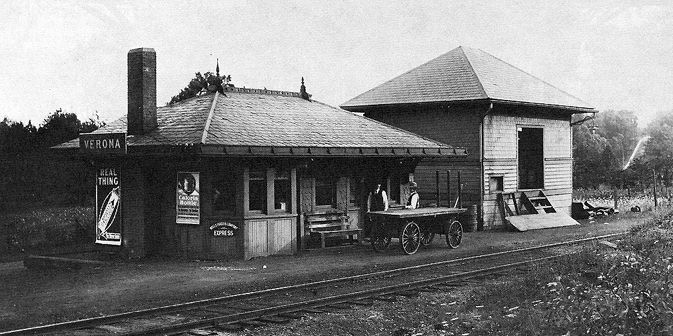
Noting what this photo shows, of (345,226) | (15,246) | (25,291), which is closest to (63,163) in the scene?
(15,246)

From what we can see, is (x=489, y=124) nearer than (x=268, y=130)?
No

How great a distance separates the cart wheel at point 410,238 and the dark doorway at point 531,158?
12337 millimetres

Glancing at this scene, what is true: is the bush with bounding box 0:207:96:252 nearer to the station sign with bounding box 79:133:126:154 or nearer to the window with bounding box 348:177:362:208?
the station sign with bounding box 79:133:126:154

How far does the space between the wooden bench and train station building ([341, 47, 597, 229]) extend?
7.72 meters

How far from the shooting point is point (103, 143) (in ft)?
58.9

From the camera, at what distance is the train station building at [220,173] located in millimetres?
18172

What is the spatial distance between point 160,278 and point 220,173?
3576 mm

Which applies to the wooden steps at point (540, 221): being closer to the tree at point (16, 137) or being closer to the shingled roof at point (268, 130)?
the shingled roof at point (268, 130)

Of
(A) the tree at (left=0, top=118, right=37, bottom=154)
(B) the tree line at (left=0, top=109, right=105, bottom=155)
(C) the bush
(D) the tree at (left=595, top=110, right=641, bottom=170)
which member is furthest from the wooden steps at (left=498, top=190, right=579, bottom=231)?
(D) the tree at (left=595, top=110, right=641, bottom=170)

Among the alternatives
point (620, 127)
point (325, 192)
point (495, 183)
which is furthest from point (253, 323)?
point (620, 127)

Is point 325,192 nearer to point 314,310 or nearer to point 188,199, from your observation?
point 188,199

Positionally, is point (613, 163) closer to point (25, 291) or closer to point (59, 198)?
point (59, 198)

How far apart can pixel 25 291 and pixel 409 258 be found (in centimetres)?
907

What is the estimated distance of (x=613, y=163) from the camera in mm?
56625
